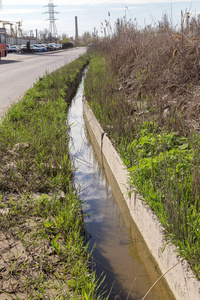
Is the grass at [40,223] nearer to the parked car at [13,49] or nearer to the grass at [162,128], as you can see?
the grass at [162,128]

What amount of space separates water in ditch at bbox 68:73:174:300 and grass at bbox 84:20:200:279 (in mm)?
497

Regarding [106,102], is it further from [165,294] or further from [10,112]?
[165,294]

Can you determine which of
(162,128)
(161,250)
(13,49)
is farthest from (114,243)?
(13,49)

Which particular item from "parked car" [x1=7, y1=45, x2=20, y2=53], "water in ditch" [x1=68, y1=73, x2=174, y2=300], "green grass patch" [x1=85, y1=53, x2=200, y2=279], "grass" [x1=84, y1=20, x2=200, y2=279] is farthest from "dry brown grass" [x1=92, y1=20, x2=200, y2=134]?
"parked car" [x1=7, y1=45, x2=20, y2=53]

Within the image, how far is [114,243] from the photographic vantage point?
12.4 ft

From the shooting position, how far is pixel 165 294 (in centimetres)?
298

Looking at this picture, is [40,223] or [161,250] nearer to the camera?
[161,250]

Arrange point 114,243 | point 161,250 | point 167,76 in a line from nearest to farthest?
1. point 161,250
2. point 114,243
3. point 167,76

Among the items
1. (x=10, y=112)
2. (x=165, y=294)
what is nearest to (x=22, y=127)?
(x=10, y=112)

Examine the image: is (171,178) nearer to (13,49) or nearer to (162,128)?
(162,128)

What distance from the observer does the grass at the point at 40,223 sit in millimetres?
2641

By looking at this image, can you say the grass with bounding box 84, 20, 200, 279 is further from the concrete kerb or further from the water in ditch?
the water in ditch

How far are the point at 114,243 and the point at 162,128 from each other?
140 centimetres

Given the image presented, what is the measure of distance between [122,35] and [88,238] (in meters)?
9.07
